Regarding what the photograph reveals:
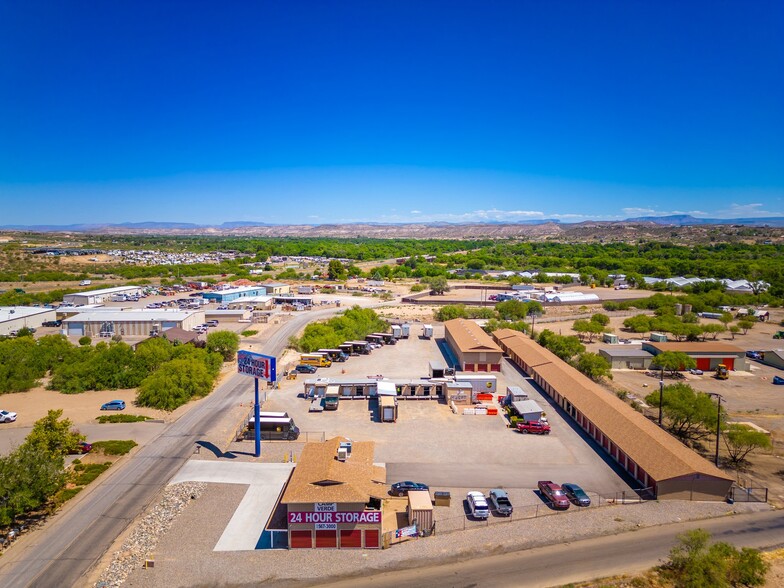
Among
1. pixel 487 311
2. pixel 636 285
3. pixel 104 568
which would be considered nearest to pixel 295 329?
pixel 487 311

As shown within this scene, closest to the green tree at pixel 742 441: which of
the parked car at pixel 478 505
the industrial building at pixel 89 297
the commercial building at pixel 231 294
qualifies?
the parked car at pixel 478 505

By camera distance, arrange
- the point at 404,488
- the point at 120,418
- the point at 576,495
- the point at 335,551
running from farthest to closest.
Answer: the point at 120,418, the point at 404,488, the point at 576,495, the point at 335,551

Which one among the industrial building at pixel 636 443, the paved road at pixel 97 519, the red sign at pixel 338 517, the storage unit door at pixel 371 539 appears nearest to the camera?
the paved road at pixel 97 519

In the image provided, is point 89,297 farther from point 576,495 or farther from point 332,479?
point 576,495

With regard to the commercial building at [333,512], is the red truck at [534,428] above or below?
below

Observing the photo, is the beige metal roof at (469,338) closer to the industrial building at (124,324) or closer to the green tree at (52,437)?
the green tree at (52,437)

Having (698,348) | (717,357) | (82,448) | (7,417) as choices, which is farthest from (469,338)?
(7,417)

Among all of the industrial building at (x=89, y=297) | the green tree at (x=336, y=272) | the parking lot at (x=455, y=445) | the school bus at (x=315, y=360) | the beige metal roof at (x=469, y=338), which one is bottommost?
the parking lot at (x=455, y=445)

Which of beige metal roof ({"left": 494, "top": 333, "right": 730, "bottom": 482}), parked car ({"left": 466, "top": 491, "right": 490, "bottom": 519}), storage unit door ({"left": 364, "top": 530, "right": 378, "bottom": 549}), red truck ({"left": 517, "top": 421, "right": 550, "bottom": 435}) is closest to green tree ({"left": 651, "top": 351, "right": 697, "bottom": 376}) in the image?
beige metal roof ({"left": 494, "top": 333, "right": 730, "bottom": 482})
